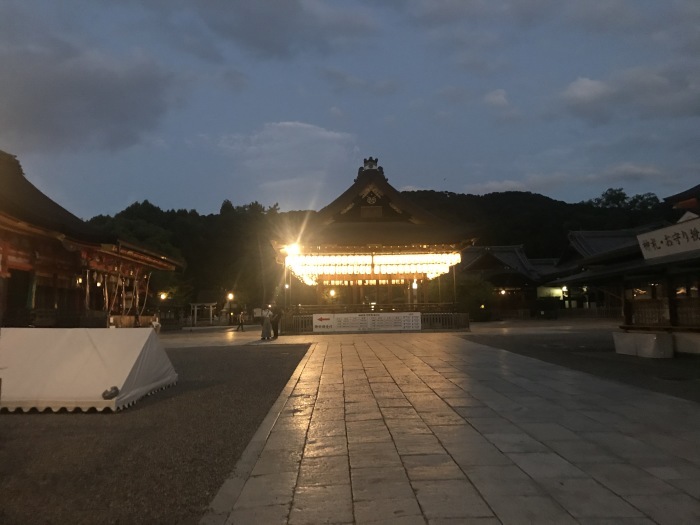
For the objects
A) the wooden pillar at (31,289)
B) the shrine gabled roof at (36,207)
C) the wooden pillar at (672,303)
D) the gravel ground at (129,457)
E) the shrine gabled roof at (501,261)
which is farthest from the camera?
the shrine gabled roof at (501,261)

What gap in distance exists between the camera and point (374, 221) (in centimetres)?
2659

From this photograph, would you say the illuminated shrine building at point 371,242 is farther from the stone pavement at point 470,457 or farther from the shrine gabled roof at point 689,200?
the stone pavement at point 470,457

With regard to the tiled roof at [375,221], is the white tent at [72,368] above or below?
below

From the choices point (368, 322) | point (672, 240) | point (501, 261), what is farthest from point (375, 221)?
point (501, 261)

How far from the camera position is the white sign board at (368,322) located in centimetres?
2358

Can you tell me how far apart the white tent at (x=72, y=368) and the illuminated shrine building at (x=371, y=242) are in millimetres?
16641

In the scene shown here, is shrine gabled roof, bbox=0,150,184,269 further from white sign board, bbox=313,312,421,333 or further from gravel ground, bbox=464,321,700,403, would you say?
gravel ground, bbox=464,321,700,403

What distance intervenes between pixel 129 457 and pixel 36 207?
14.8 metres

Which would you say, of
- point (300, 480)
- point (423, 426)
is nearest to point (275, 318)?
point (423, 426)

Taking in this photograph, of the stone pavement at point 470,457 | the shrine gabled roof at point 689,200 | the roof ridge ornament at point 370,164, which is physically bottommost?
the stone pavement at point 470,457

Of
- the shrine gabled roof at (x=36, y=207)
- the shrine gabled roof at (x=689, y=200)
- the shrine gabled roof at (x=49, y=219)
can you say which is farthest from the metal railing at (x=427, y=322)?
the shrine gabled roof at (x=689, y=200)

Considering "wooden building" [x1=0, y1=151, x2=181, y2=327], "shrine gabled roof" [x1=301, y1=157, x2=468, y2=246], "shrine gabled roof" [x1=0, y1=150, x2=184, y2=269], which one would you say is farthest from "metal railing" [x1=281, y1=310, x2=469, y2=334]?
"shrine gabled roof" [x1=0, y1=150, x2=184, y2=269]

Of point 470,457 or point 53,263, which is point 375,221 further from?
point 470,457

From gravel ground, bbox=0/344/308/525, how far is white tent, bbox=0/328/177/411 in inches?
7.7
